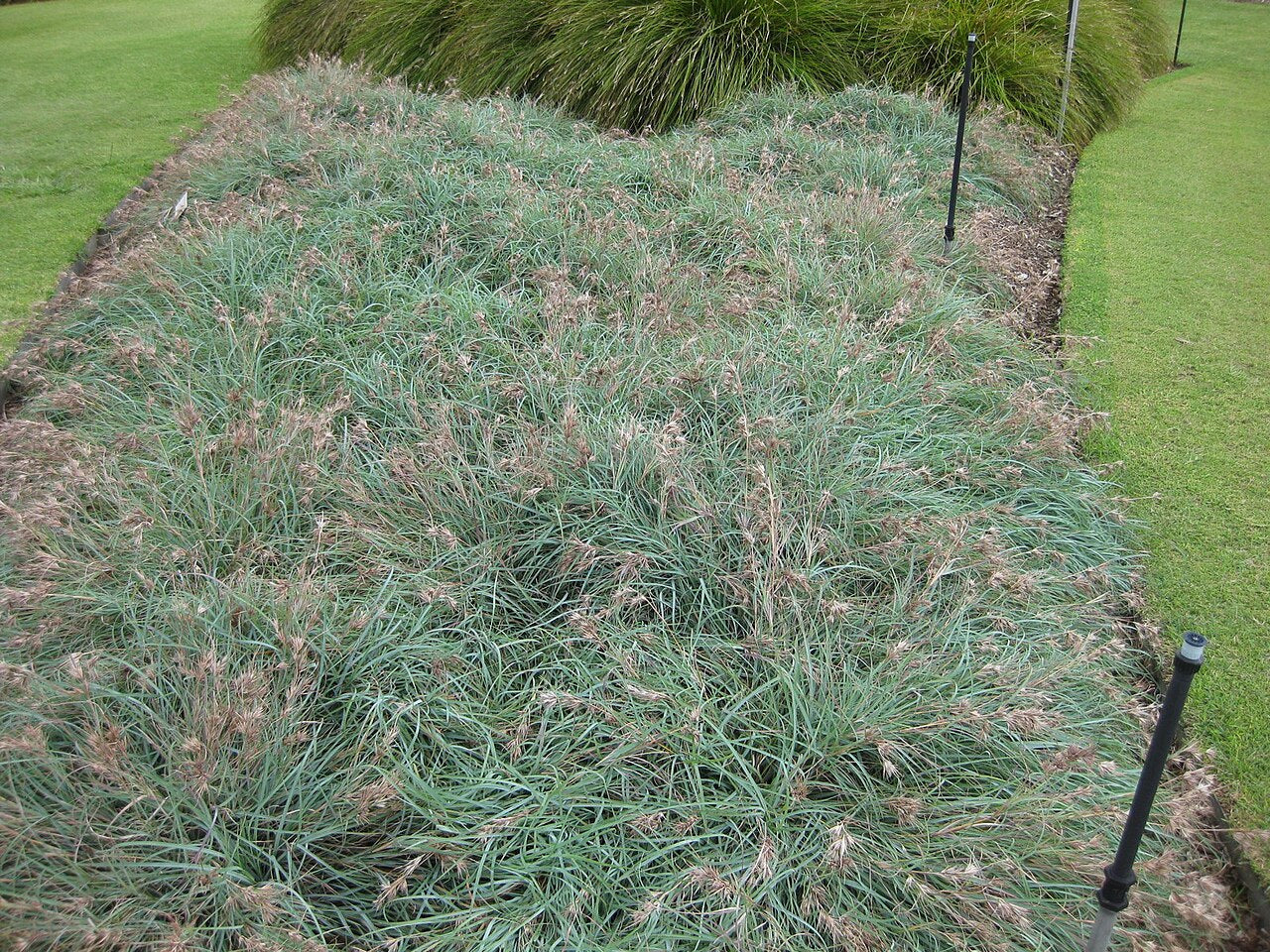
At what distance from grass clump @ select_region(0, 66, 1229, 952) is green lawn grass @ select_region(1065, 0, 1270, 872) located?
0.29 metres

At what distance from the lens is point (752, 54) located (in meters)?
6.41

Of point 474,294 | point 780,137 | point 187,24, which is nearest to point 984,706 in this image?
point 474,294

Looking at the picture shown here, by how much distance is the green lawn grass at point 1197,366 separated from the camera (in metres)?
2.64

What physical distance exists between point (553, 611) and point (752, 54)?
198 inches

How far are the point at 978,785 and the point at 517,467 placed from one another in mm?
1395

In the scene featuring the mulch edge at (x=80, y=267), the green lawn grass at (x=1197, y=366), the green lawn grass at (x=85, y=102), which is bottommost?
the green lawn grass at (x=1197, y=366)

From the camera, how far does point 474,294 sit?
375cm

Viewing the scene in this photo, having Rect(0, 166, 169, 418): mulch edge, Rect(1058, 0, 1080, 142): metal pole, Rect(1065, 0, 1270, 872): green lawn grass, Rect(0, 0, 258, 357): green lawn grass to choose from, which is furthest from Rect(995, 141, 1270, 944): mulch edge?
Rect(0, 0, 258, 357): green lawn grass

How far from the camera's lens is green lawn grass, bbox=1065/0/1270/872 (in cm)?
264

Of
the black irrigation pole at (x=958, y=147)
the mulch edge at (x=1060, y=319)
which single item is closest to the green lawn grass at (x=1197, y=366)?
the mulch edge at (x=1060, y=319)

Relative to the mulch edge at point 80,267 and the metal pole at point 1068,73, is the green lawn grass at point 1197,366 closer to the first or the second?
the metal pole at point 1068,73

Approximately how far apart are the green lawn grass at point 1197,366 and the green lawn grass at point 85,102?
459cm

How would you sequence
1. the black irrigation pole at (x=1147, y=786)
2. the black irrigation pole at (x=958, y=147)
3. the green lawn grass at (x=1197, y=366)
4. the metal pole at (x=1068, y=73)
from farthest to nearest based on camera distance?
the metal pole at (x=1068, y=73) → the black irrigation pole at (x=958, y=147) → the green lawn grass at (x=1197, y=366) → the black irrigation pole at (x=1147, y=786)

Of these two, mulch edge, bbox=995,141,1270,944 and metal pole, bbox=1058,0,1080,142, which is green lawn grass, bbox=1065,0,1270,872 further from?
metal pole, bbox=1058,0,1080,142
